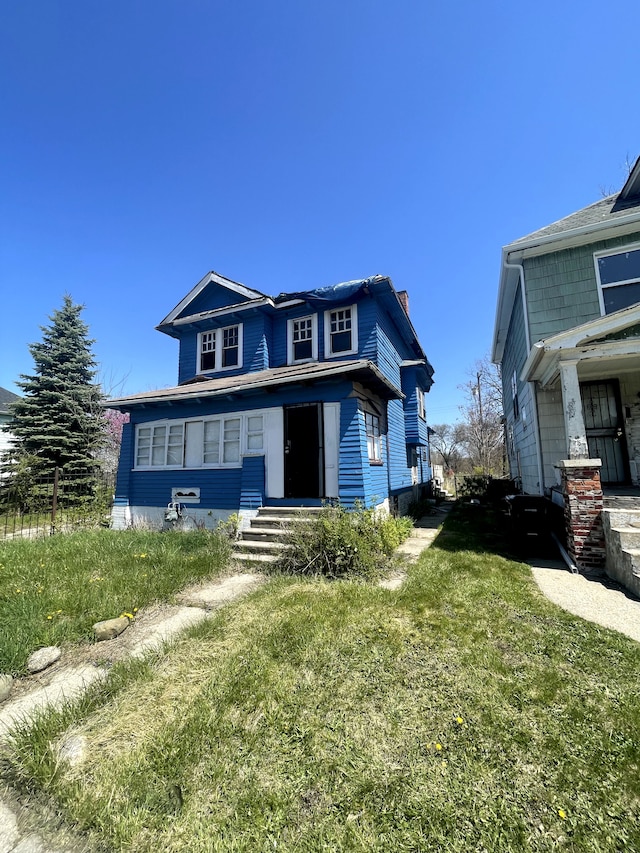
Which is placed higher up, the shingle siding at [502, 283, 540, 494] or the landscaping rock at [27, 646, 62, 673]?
the shingle siding at [502, 283, 540, 494]

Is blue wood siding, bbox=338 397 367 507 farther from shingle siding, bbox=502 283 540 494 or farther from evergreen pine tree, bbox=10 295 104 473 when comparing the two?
evergreen pine tree, bbox=10 295 104 473

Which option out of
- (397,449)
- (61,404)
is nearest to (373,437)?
(397,449)

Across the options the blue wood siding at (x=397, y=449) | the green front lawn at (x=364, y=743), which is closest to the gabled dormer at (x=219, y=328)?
the blue wood siding at (x=397, y=449)

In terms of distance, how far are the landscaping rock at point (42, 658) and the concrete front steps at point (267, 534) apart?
10.3 feet

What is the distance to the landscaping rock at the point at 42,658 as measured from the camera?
324 cm

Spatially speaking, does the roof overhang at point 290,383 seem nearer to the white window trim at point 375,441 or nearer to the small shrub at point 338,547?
the white window trim at point 375,441

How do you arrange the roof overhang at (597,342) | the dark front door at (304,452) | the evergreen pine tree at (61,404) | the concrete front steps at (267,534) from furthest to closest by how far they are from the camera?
the evergreen pine tree at (61,404)
the dark front door at (304,452)
the concrete front steps at (267,534)
the roof overhang at (597,342)

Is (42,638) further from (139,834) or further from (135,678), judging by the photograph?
(139,834)

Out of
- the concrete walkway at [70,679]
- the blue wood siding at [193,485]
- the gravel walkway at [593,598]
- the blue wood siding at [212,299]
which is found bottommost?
the concrete walkway at [70,679]

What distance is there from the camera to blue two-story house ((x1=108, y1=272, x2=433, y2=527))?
7895 millimetres

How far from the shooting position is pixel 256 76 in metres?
7.84

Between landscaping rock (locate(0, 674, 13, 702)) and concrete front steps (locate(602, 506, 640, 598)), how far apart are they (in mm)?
6804

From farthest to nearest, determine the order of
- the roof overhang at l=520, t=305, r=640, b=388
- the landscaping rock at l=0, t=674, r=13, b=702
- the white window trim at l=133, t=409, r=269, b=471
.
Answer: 1. the white window trim at l=133, t=409, r=269, b=471
2. the roof overhang at l=520, t=305, r=640, b=388
3. the landscaping rock at l=0, t=674, r=13, b=702

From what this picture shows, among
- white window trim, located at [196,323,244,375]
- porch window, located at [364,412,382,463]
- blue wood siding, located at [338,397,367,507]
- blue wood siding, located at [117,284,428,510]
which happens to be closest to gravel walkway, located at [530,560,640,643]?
blue wood siding, located at [117,284,428,510]
